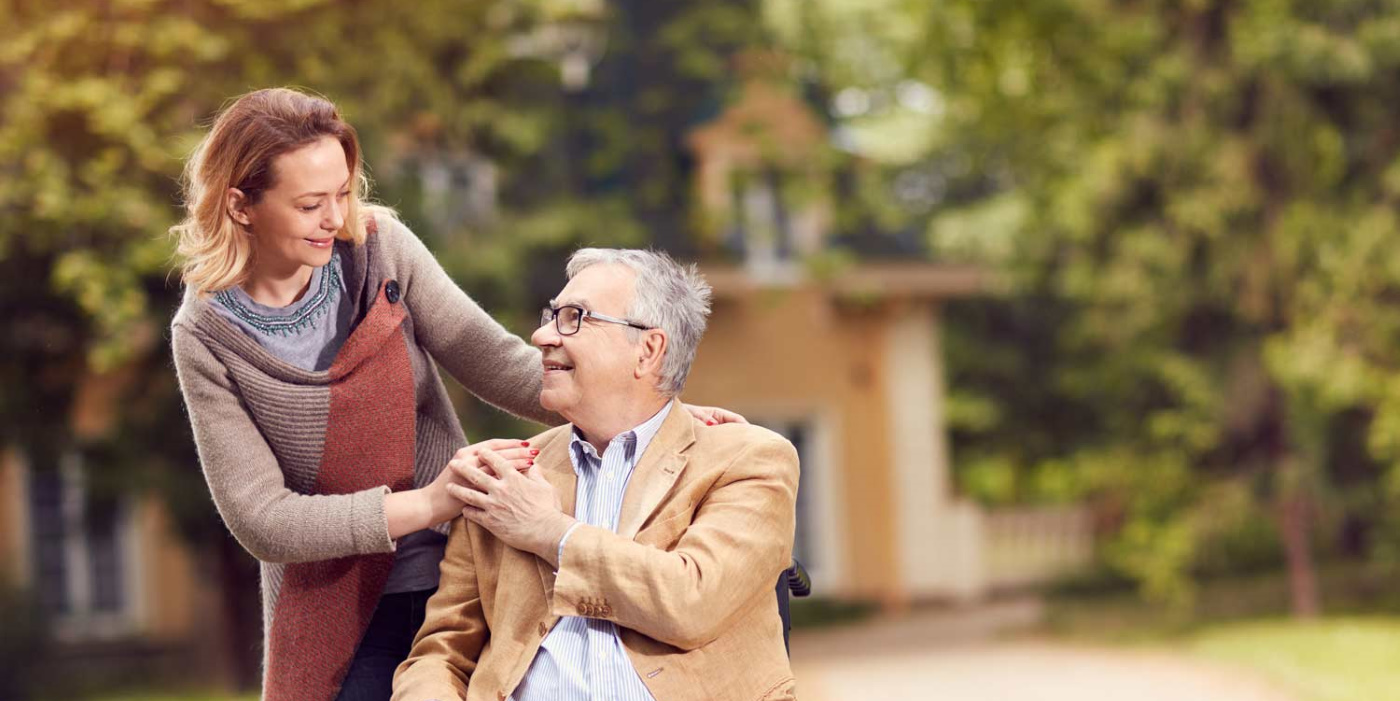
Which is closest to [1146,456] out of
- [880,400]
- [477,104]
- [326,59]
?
[880,400]

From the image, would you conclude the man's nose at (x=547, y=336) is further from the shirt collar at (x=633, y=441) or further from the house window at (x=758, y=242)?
the house window at (x=758, y=242)

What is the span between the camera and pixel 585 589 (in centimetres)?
301

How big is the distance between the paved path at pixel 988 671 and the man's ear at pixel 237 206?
8665 mm

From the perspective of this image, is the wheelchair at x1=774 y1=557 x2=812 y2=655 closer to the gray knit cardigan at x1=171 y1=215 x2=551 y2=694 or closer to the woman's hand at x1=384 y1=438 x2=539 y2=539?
the woman's hand at x1=384 y1=438 x2=539 y2=539

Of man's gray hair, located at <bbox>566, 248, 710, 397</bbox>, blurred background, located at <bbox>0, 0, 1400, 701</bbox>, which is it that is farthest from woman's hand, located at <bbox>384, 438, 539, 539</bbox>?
blurred background, located at <bbox>0, 0, 1400, 701</bbox>

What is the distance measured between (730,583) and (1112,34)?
1079cm

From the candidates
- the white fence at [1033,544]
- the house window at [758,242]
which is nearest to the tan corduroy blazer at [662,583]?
the house window at [758,242]

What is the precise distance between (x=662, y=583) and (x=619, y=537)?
0.13m

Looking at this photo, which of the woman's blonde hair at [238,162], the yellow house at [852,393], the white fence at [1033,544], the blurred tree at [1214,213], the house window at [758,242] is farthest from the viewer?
the white fence at [1033,544]

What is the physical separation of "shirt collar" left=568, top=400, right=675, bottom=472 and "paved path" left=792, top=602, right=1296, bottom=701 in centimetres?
820

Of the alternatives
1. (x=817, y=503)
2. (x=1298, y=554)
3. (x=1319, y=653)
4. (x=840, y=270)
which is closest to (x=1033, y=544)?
(x=817, y=503)

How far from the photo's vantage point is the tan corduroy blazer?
118 inches

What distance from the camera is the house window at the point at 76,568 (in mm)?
15117

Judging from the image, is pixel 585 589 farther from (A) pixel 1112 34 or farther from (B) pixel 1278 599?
(B) pixel 1278 599
